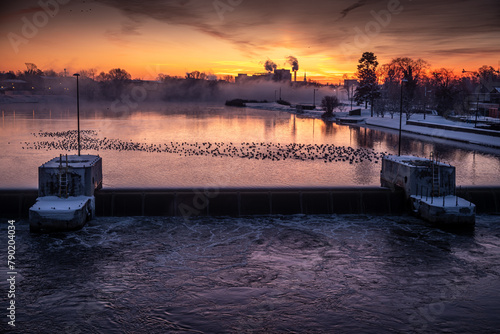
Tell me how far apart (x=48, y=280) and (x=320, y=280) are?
11.6 m

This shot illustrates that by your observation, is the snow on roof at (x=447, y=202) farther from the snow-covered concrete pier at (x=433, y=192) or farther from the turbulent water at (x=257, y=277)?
the turbulent water at (x=257, y=277)

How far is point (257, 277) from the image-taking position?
65.4 ft

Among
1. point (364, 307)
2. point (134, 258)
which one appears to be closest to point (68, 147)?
point (134, 258)

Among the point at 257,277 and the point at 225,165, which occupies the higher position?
the point at 225,165

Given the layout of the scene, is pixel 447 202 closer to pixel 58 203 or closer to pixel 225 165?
pixel 225 165

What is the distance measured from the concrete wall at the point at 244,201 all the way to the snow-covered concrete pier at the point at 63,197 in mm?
1663

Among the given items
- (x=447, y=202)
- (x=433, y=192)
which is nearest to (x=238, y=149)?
(x=433, y=192)

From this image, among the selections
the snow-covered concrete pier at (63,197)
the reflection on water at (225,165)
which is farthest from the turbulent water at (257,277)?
the reflection on water at (225,165)

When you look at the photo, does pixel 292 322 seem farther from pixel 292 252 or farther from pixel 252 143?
pixel 252 143

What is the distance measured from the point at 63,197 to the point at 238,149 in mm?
31636

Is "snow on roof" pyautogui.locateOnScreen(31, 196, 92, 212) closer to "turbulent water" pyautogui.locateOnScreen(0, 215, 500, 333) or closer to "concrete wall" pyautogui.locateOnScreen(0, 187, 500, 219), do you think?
"turbulent water" pyautogui.locateOnScreen(0, 215, 500, 333)

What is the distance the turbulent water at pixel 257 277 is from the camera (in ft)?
52.8

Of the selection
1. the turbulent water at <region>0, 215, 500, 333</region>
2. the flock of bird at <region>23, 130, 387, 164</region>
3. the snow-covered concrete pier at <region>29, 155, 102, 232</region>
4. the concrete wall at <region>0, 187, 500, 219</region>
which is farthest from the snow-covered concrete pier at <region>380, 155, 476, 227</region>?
the snow-covered concrete pier at <region>29, 155, 102, 232</region>

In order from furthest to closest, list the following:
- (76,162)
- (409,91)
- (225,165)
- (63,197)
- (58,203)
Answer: (409,91) < (225,165) < (76,162) < (63,197) < (58,203)
